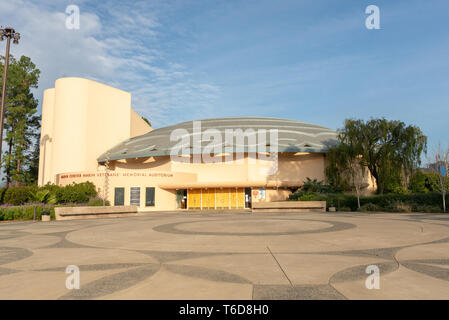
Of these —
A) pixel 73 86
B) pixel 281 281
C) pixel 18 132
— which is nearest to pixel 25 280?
pixel 281 281

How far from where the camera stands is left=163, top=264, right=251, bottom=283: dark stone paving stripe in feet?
17.3

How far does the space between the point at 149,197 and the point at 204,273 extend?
106ft

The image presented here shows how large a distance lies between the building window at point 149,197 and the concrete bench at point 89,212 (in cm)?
916

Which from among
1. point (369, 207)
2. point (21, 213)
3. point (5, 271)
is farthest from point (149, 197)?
point (5, 271)

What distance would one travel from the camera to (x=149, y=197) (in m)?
36.6

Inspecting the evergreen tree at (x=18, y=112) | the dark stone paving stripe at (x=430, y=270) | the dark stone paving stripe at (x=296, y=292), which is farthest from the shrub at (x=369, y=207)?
the evergreen tree at (x=18, y=112)

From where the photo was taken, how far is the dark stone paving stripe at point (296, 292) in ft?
13.9

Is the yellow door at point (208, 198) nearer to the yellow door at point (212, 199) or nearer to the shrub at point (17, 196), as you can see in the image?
the yellow door at point (212, 199)

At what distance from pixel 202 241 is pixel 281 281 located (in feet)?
16.6

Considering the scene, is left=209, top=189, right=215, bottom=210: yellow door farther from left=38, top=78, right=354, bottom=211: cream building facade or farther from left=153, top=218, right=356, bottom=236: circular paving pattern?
left=153, top=218, right=356, bottom=236: circular paving pattern

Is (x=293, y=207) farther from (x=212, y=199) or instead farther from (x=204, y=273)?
(x=204, y=273)

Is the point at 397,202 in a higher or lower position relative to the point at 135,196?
lower

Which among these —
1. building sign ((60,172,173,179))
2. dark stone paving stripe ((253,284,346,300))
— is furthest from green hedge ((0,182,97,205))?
dark stone paving stripe ((253,284,346,300))

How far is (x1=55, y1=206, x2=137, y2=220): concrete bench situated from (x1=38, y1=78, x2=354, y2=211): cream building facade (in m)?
9.82
